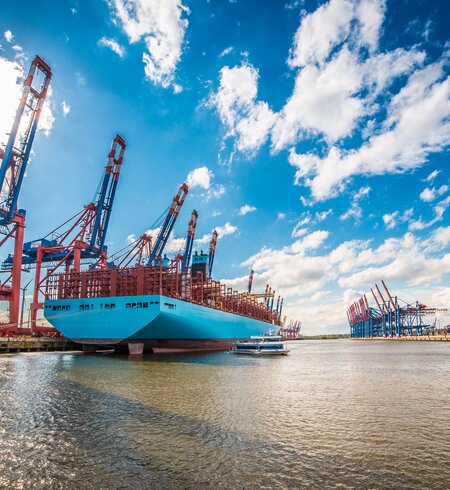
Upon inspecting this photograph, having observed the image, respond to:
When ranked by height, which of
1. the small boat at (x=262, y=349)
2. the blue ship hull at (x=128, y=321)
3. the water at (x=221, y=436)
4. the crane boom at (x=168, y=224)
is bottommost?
the small boat at (x=262, y=349)

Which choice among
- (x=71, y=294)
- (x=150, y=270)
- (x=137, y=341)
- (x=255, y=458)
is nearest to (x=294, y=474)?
(x=255, y=458)

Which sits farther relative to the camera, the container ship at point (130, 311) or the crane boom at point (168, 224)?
the crane boom at point (168, 224)

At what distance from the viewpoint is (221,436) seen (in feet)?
32.3

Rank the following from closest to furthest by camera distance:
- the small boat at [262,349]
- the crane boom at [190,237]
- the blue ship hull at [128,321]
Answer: the blue ship hull at [128,321], the small boat at [262,349], the crane boom at [190,237]

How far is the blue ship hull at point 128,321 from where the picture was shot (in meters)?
37.6

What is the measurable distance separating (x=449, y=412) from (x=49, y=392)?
1656 centimetres

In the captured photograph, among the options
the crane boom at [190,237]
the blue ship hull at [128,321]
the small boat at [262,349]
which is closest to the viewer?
the blue ship hull at [128,321]

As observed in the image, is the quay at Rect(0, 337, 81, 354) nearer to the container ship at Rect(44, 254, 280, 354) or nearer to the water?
the container ship at Rect(44, 254, 280, 354)

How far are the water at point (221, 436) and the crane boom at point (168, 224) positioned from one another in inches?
1678

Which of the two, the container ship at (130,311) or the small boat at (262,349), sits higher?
the container ship at (130,311)

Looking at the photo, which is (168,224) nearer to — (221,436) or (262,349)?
(262,349)

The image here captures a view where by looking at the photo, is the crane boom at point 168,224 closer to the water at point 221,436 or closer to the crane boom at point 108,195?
the crane boom at point 108,195

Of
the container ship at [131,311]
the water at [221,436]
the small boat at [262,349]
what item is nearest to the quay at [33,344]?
the container ship at [131,311]

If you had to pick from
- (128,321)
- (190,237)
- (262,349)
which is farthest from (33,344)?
(190,237)
